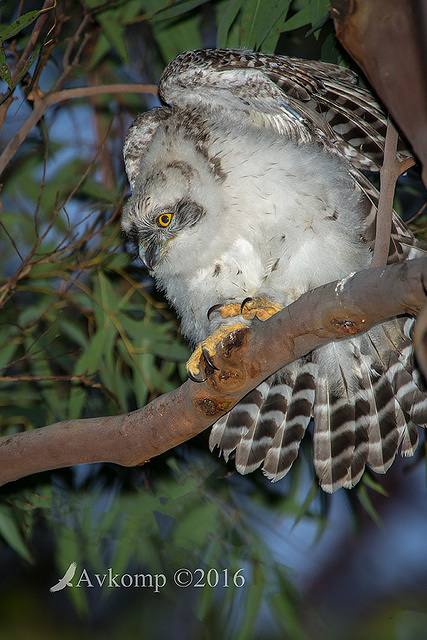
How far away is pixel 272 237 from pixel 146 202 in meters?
0.52

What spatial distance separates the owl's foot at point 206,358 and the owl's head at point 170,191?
39 cm

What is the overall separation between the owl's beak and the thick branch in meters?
0.69

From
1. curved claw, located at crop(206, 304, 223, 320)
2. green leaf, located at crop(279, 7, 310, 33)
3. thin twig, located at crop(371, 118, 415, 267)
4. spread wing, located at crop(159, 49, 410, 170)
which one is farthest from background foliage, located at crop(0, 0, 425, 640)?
thin twig, located at crop(371, 118, 415, 267)

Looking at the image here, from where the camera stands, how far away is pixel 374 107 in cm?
215

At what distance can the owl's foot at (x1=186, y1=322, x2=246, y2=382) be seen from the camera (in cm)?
184

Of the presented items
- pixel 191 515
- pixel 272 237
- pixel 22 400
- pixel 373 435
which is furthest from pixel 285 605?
pixel 272 237

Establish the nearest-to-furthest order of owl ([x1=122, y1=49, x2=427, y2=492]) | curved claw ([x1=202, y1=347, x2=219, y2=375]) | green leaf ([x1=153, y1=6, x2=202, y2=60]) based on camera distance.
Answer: curved claw ([x1=202, y1=347, x2=219, y2=375]), owl ([x1=122, y1=49, x2=427, y2=492]), green leaf ([x1=153, y1=6, x2=202, y2=60])

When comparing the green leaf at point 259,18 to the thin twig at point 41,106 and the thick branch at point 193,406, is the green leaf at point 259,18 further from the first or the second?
the thick branch at point 193,406

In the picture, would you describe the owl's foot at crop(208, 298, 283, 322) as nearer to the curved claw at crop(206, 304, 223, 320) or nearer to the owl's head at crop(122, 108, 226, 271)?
the curved claw at crop(206, 304, 223, 320)

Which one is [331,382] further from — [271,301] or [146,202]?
[146,202]

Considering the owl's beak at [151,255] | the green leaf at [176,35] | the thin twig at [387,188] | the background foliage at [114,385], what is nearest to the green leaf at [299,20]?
the background foliage at [114,385]

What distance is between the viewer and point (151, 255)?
2.42 meters

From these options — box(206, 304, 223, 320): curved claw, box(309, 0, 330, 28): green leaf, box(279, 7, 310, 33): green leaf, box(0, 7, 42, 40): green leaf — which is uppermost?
box(0, 7, 42, 40): green leaf

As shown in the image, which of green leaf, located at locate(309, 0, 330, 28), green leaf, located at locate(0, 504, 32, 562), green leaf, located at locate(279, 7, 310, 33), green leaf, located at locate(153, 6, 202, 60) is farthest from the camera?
green leaf, located at locate(153, 6, 202, 60)
